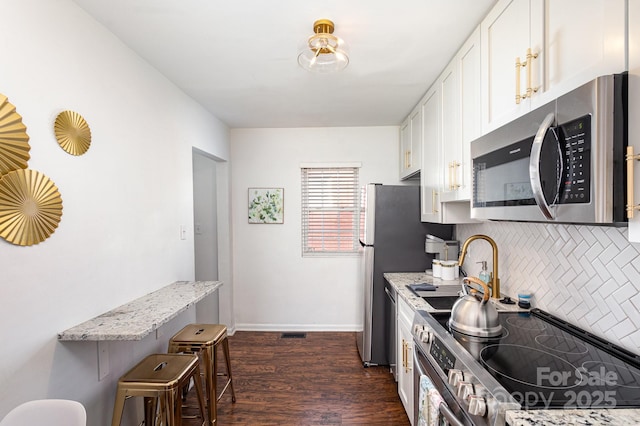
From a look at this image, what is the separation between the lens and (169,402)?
4.91ft

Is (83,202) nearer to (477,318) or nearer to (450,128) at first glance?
(477,318)

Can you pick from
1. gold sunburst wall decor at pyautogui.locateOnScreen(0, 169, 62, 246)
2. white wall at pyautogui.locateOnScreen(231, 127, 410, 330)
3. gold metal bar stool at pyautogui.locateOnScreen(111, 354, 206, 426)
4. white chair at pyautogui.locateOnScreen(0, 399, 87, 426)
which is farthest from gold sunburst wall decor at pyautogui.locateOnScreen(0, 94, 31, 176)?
white wall at pyautogui.locateOnScreen(231, 127, 410, 330)

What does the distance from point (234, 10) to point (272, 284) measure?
287 cm

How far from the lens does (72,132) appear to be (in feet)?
4.61

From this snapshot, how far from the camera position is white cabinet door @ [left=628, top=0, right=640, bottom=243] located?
2.48 feet

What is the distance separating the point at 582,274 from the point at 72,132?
2.34 m

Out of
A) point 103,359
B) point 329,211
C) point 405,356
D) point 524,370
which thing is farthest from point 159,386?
point 329,211

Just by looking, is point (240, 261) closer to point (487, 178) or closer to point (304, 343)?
point (304, 343)

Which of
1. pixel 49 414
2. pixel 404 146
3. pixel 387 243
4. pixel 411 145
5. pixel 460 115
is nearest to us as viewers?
pixel 49 414

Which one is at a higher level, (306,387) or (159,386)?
(159,386)

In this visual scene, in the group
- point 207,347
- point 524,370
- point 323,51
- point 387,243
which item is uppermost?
point 323,51

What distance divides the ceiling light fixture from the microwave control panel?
1136 mm

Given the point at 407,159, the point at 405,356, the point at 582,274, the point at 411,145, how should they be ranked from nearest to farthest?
the point at 582,274
the point at 405,356
the point at 411,145
the point at 407,159

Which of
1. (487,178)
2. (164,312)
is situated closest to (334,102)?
(487,178)
